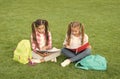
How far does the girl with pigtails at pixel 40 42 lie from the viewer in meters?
4.63

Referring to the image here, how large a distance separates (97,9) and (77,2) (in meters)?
1.56

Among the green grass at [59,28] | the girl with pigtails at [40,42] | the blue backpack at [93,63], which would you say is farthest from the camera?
the girl with pigtails at [40,42]

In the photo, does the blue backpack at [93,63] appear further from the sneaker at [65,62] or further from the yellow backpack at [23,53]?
the yellow backpack at [23,53]

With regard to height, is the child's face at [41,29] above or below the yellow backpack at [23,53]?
above

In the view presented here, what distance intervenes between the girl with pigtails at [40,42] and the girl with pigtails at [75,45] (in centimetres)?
21

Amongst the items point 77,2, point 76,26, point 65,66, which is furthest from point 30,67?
point 77,2

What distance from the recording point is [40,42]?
15.7 feet

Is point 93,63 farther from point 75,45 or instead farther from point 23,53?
point 23,53

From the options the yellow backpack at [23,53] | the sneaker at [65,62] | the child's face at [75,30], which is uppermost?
the child's face at [75,30]

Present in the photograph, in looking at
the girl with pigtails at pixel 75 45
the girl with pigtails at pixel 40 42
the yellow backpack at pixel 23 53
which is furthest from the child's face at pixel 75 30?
the yellow backpack at pixel 23 53

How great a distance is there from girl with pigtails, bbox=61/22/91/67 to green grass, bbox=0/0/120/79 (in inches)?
6.8

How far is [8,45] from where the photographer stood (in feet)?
17.9

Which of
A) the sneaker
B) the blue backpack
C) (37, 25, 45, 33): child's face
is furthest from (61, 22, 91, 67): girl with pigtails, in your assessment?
(37, 25, 45, 33): child's face

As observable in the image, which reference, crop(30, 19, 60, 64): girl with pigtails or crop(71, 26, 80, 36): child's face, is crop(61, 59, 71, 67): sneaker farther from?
crop(71, 26, 80, 36): child's face
